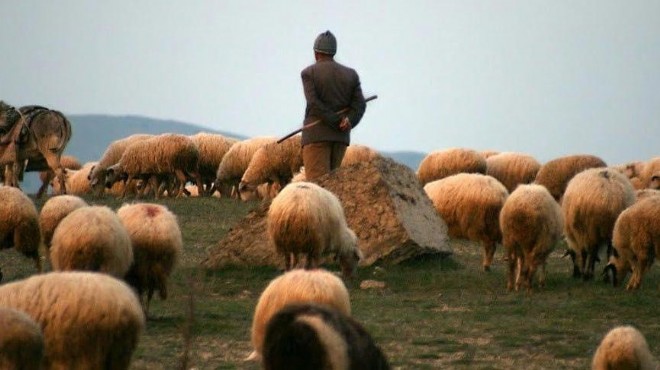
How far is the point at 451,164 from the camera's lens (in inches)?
1495

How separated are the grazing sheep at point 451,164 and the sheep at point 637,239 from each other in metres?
18.9

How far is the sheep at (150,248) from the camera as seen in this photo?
15.1m

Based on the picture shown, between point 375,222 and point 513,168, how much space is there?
58.5ft

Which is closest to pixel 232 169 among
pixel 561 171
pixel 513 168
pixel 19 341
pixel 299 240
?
pixel 513 168

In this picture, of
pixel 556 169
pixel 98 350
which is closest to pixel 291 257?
pixel 98 350

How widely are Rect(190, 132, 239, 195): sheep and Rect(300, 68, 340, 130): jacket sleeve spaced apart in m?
17.8

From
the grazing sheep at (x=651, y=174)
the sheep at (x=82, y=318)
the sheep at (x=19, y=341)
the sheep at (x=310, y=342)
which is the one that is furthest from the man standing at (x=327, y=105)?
the grazing sheep at (x=651, y=174)

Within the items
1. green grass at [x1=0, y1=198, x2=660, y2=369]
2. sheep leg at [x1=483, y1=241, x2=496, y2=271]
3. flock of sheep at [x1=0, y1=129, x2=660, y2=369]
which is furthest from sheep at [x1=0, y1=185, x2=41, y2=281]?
sheep leg at [x1=483, y1=241, x2=496, y2=271]

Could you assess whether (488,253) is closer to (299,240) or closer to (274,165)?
(299,240)

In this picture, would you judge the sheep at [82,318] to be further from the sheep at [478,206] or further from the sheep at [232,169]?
the sheep at [232,169]

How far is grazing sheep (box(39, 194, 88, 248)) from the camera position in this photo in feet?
59.4

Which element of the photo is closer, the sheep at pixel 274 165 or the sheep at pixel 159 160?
the sheep at pixel 159 160

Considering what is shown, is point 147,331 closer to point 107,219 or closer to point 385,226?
point 107,219

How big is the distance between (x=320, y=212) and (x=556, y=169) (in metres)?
15.5
